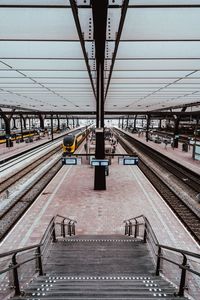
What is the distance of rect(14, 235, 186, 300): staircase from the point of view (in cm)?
378

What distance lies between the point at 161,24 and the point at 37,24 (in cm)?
181

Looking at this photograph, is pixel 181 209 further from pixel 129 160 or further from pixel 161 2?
pixel 161 2

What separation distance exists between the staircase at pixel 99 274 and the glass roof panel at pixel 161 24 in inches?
156

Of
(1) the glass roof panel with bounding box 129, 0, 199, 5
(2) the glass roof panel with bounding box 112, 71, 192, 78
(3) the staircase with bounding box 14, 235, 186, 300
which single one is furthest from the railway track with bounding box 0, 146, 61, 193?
(1) the glass roof panel with bounding box 129, 0, 199, 5

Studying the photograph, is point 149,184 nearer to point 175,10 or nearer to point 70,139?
point 70,139

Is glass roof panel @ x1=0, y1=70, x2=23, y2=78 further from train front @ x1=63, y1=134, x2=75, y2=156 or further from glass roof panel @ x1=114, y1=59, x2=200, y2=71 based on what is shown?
train front @ x1=63, y1=134, x2=75, y2=156

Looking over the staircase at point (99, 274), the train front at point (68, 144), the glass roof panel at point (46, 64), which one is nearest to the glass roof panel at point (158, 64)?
the glass roof panel at point (46, 64)

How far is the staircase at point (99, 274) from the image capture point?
3.78 m

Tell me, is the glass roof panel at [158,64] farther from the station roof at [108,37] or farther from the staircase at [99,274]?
the staircase at [99,274]

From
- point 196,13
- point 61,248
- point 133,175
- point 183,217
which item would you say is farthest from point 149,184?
point 196,13

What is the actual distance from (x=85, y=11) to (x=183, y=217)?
34.0 ft

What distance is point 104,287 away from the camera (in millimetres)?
4055

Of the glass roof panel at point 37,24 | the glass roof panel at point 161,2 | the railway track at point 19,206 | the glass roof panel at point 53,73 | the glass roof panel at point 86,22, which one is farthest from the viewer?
the railway track at point 19,206

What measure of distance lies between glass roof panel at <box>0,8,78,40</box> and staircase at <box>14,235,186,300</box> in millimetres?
3935
